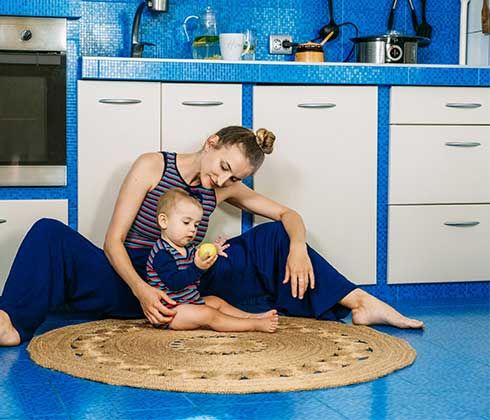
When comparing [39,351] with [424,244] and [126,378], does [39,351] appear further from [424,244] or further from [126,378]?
[424,244]

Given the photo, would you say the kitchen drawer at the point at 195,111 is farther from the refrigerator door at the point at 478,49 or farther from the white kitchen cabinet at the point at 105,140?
the refrigerator door at the point at 478,49

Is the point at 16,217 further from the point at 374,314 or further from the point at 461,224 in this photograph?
the point at 461,224

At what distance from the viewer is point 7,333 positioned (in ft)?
9.71

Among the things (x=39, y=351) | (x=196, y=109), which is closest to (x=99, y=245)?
(x=196, y=109)

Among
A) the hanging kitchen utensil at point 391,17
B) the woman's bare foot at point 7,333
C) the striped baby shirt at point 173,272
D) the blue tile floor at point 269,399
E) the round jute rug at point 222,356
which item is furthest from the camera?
the hanging kitchen utensil at point 391,17

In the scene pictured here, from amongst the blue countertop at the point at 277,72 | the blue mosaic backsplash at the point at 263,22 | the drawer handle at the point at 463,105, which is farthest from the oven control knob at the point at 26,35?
the drawer handle at the point at 463,105

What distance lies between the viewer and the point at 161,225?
10.3 feet

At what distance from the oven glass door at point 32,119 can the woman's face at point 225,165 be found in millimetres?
843

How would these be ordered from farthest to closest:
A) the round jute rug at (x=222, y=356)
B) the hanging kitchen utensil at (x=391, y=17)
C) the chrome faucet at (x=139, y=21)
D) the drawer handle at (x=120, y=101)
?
the hanging kitchen utensil at (x=391, y=17), the chrome faucet at (x=139, y=21), the drawer handle at (x=120, y=101), the round jute rug at (x=222, y=356)

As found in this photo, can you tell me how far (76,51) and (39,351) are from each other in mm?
1313

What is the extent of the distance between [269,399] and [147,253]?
41.2 inches

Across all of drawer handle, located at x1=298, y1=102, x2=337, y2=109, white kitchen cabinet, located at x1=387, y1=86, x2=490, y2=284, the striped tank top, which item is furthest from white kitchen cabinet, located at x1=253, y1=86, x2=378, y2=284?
the striped tank top

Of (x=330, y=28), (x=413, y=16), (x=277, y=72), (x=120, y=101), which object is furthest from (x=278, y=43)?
(x=120, y=101)

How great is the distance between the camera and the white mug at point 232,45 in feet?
13.8
